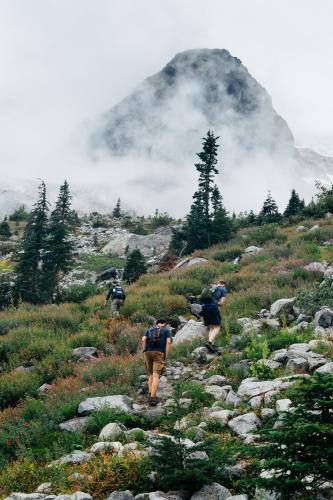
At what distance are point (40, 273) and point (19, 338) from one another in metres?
18.6

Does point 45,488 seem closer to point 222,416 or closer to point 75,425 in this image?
point 75,425

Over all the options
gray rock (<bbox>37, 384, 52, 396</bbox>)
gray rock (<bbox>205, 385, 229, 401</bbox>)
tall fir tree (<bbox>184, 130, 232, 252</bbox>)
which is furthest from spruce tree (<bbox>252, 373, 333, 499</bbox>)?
tall fir tree (<bbox>184, 130, 232, 252</bbox>)

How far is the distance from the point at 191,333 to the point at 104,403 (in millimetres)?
5164

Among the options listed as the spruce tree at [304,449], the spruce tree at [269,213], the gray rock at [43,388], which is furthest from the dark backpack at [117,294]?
the spruce tree at [269,213]

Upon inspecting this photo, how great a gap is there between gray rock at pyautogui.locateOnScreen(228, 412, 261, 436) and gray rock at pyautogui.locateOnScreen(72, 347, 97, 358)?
6.21 meters

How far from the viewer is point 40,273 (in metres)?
31.8

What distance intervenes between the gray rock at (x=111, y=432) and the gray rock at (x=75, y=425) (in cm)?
65

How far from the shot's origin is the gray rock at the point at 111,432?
6.78 metres

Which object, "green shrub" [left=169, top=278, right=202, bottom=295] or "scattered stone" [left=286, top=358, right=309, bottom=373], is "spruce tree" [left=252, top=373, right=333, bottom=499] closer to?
"scattered stone" [left=286, top=358, right=309, bottom=373]

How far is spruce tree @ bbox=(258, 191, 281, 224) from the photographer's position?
39.6 metres

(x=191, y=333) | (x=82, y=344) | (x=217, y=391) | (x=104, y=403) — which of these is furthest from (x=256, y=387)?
(x=82, y=344)

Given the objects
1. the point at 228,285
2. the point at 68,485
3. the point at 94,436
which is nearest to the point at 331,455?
the point at 68,485

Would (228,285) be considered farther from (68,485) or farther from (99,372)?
(68,485)

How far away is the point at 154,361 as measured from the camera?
31.7 feet
